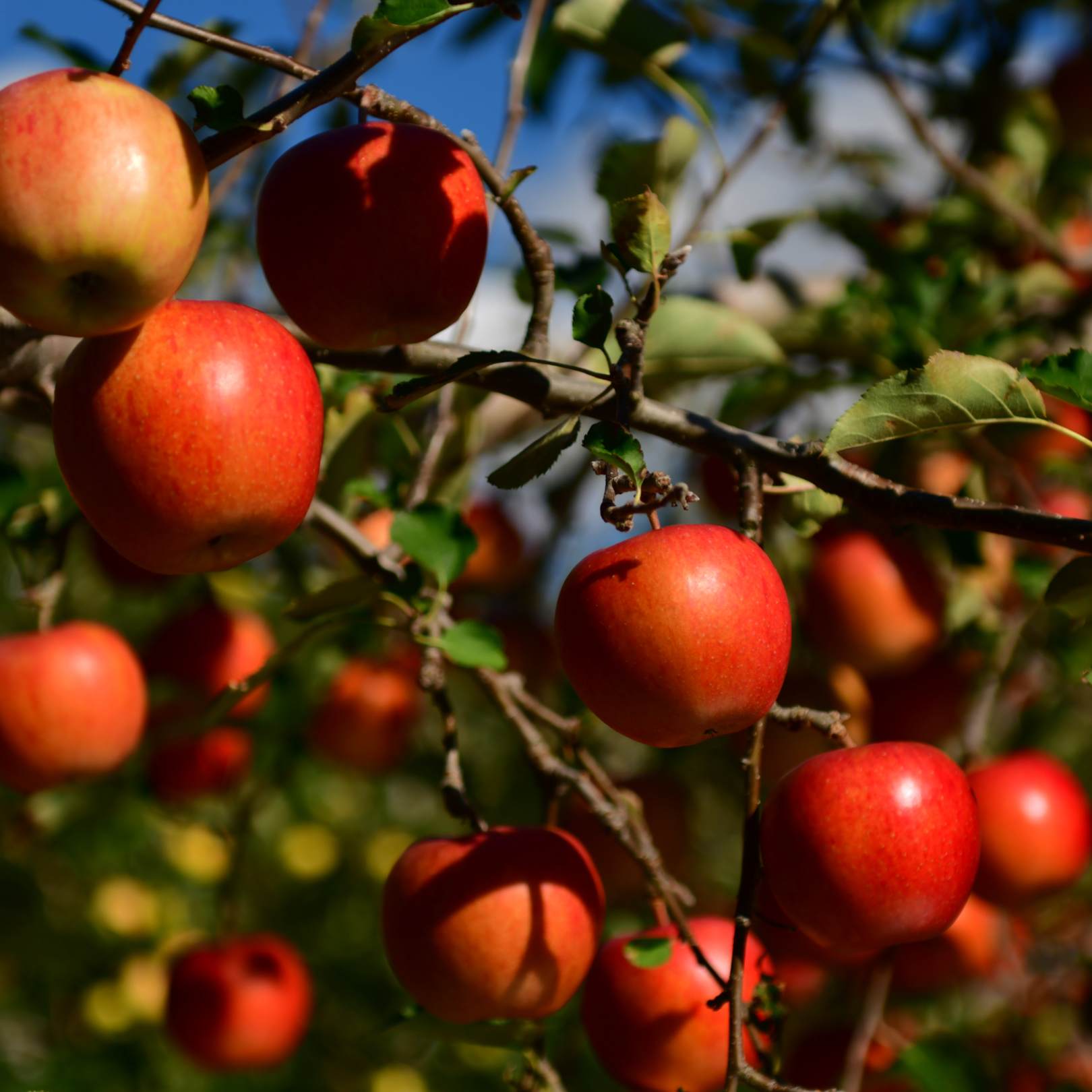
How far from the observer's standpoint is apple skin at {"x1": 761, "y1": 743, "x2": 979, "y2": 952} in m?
0.65

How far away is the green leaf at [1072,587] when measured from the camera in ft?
2.22

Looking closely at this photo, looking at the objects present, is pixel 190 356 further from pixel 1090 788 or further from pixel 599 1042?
pixel 1090 788

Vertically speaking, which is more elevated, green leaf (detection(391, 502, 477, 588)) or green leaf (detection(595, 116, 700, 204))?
green leaf (detection(595, 116, 700, 204))

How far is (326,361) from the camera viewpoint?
30.2 inches

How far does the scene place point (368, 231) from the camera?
2.12 ft

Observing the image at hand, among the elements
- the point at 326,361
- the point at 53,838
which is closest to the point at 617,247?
the point at 326,361

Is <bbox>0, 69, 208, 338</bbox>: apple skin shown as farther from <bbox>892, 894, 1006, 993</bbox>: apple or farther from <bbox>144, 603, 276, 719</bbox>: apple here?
<bbox>892, 894, 1006, 993</bbox>: apple

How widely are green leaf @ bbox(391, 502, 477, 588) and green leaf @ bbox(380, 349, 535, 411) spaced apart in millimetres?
Answer: 246

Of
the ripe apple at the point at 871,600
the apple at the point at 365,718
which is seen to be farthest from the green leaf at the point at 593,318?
the apple at the point at 365,718

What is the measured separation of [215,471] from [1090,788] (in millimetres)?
1898

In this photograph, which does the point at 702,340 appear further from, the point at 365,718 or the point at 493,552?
the point at 365,718

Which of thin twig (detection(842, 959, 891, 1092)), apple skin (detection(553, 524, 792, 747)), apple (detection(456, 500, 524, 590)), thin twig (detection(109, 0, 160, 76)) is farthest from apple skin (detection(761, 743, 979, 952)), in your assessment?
apple (detection(456, 500, 524, 590))

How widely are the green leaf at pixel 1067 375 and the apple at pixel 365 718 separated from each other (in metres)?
1.16

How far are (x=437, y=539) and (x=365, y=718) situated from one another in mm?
828
